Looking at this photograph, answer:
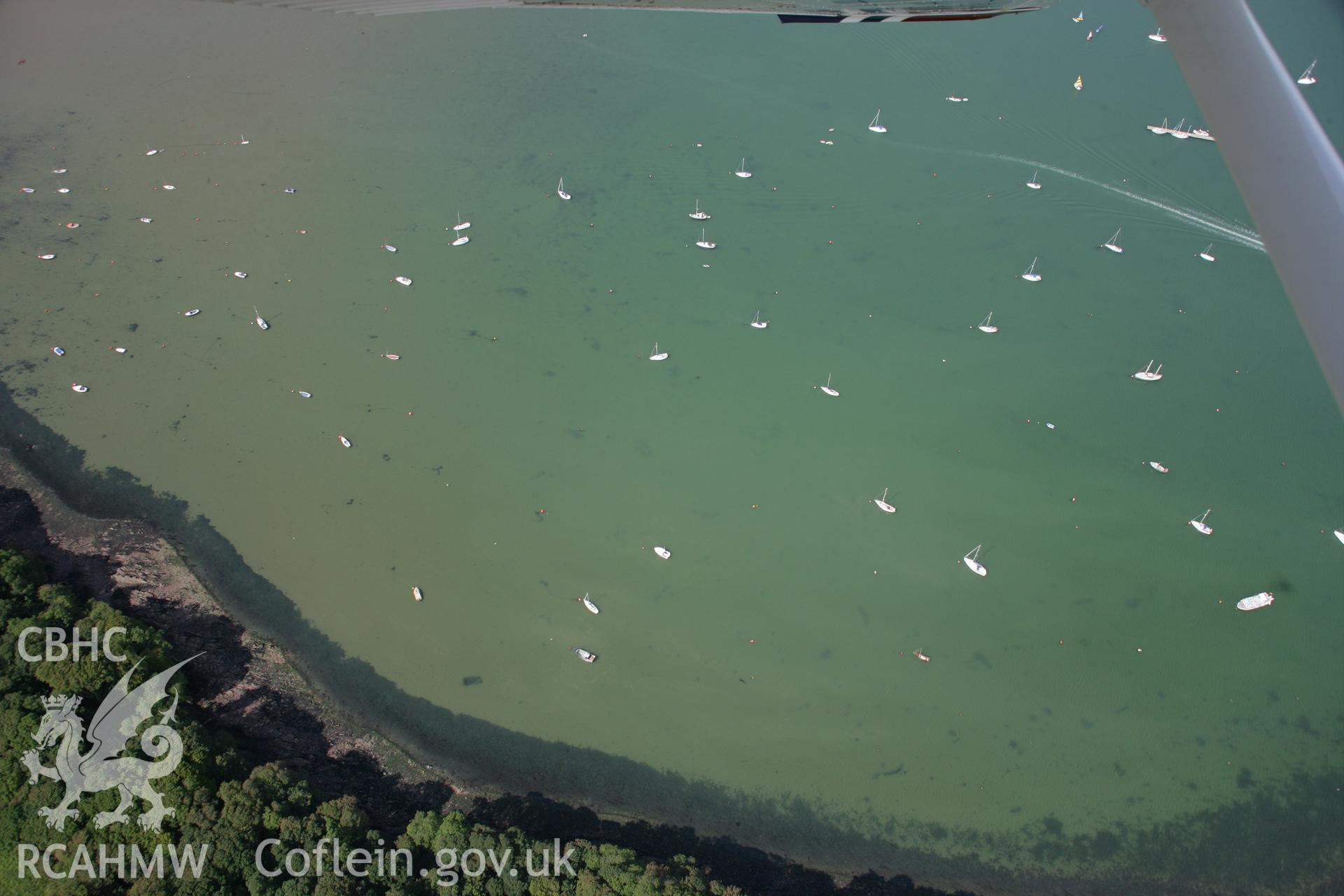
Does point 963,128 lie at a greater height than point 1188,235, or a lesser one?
greater

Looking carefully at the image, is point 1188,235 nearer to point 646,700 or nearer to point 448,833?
point 646,700

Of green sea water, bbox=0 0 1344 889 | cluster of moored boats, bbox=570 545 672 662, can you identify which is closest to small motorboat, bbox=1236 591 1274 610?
green sea water, bbox=0 0 1344 889

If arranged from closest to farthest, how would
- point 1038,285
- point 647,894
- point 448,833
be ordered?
1. point 647,894
2. point 448,833
3. point 1038,285

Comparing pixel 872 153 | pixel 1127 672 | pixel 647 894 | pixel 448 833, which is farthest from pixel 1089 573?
pixel 872 153

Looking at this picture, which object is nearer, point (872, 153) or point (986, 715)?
point (986, 715)

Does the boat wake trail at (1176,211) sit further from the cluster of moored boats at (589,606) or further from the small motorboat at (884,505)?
the cluster of moored boats at (589,606)

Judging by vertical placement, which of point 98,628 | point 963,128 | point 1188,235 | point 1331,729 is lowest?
point 1331,729

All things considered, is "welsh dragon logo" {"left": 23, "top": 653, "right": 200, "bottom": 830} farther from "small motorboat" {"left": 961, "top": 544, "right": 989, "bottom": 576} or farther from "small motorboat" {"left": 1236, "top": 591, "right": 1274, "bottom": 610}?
"small motorboat" {"left": 1236, "top": 591, "right": 1274, "bottom": 610}
